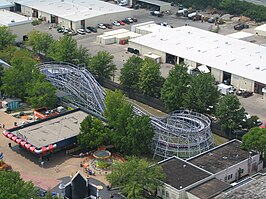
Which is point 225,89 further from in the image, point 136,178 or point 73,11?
point 73,11

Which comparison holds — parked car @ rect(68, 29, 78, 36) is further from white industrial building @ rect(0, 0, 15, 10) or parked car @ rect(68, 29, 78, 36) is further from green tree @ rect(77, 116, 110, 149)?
green tree @ rect(77, 116, 110, 149)

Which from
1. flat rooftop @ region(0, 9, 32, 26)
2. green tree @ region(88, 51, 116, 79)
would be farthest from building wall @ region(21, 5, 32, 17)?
green tree @ region(88, 51, 116, 79)

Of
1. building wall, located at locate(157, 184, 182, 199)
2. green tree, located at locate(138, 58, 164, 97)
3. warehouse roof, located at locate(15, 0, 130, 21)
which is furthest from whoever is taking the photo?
warehouse roof, located at locate(15, 0, 130, 21)

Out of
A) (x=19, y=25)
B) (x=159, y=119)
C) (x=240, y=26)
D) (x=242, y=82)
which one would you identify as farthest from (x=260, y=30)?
(x=159, y=119)

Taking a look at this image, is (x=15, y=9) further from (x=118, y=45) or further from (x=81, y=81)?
(x=81, y=81)

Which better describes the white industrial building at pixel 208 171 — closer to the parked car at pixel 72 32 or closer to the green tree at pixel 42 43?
the green tree at pixel 42 43
